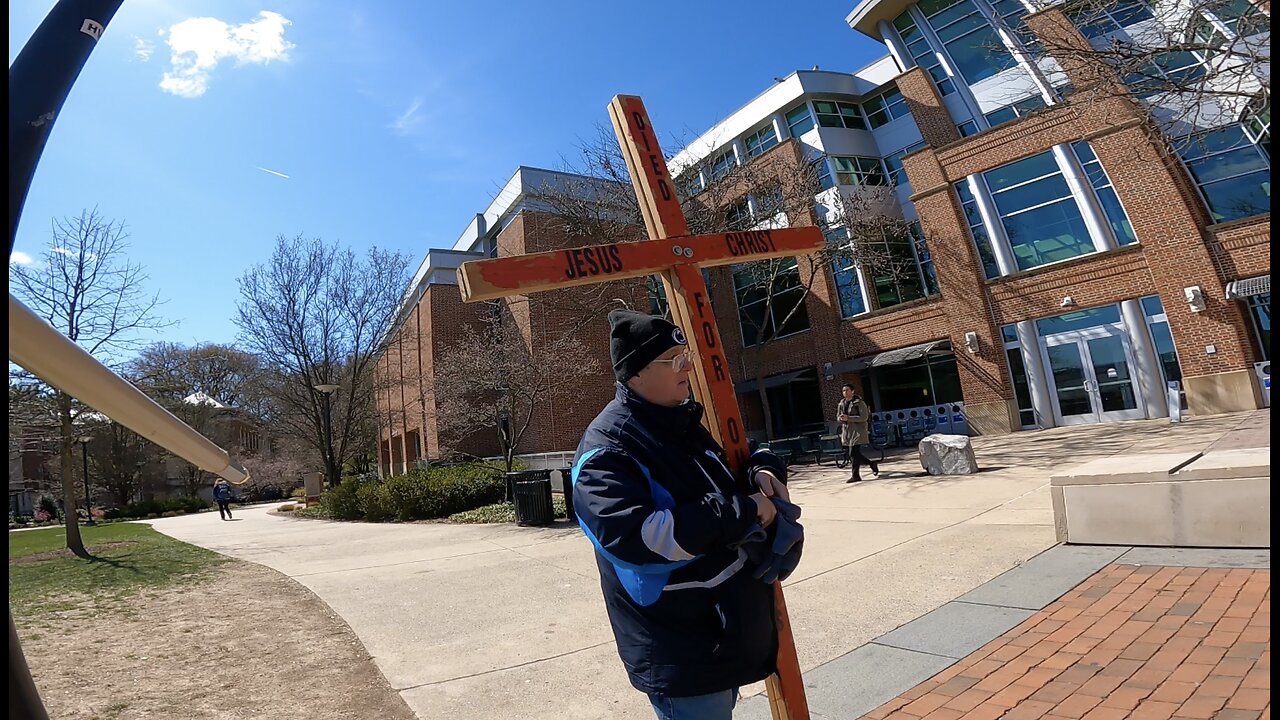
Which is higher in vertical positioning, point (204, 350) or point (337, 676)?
point (204, 350)

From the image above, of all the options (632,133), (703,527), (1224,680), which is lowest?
(1224,680)

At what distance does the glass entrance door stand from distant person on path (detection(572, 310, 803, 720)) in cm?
2025

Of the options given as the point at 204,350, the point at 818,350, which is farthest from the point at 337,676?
the point at 204,350

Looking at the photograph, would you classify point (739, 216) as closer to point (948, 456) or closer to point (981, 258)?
point (981, 258)

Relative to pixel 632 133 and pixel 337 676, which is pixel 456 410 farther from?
pixel 632 133

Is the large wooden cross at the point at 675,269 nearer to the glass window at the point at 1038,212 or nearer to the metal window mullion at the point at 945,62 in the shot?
the glass window at the point at 1038,212

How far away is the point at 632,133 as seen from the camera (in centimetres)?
263

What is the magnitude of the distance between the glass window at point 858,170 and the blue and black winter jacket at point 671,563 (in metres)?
24.4

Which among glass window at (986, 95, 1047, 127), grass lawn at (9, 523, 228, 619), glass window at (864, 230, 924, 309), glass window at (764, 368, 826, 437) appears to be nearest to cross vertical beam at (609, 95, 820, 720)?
grass lawn at (9, 523, 228, 619)

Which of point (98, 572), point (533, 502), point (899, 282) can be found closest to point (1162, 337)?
point (899, 282)

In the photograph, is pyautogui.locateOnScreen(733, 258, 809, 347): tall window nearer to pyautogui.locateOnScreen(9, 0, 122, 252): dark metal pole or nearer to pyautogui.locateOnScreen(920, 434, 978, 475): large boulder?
pyautogui.locateOnScreen(920, 434, 978, 475): large boulder

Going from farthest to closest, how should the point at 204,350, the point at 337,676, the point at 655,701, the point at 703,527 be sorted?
the point at 204,350, the point at 337,676, the point at 655,701, the point at 703,527

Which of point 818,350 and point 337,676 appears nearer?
point 337,676

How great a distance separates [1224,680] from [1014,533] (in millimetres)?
3354
